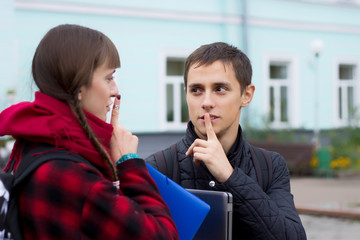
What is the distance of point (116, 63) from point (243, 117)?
1424 cm

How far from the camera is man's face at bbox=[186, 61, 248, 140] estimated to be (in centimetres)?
231

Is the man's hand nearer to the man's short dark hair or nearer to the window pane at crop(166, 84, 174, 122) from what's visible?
the man's short dark hair

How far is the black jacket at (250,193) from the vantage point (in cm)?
209

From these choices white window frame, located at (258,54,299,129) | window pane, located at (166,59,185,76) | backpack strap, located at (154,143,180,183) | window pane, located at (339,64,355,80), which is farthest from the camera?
window pane, located at (339,64,355,80)

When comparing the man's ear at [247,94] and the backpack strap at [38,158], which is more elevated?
the man's ear at [247,94]

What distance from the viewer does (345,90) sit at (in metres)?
18.0

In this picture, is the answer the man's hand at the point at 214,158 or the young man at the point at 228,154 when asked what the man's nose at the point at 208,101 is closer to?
the young man at the point at 228,154

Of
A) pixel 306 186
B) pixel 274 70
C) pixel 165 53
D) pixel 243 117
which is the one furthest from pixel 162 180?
pixel 274 70

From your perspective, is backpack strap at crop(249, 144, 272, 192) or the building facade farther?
the building facade

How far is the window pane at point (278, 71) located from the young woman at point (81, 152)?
50.4ft

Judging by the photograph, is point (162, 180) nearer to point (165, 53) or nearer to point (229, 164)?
point (229, 164)

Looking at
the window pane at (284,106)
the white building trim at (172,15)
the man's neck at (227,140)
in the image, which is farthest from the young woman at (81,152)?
the window pane at (284,106)

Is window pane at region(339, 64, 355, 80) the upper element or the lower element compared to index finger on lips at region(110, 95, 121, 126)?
upper

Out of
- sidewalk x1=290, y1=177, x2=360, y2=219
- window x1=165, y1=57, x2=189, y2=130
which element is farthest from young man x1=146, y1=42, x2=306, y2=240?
window x1=165, y1=57, x2=189, y2=130
